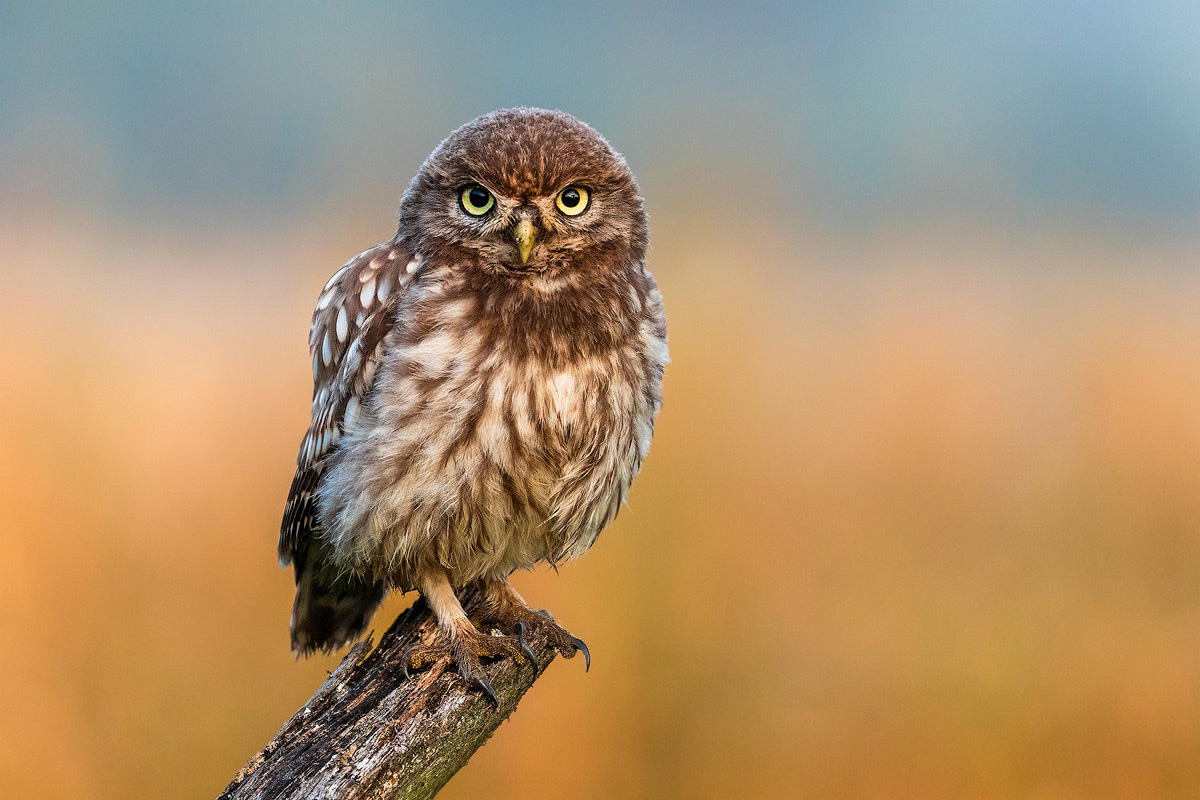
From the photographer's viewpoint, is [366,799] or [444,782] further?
[444,782]

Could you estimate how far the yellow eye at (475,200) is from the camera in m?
2.11

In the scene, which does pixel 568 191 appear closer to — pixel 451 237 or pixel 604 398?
pixel 451 237

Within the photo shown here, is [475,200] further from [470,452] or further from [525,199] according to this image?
[470,452]

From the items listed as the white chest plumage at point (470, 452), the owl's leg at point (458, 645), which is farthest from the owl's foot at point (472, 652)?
the white chest plumage at point (470, 452)

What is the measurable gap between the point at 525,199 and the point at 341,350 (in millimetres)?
583

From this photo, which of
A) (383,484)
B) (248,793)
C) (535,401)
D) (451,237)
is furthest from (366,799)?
(451,237)

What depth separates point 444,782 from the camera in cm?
197

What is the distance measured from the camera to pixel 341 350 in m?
2.30

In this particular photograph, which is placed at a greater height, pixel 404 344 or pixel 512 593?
pixel 404 344

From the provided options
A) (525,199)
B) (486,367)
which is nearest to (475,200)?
(525,199)

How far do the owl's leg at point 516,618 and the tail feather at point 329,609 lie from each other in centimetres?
30

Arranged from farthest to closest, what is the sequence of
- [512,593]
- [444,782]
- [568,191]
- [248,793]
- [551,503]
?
[512,593]
[551,503]
[568,191]
[444,782]
[248,793]

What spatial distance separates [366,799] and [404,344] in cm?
91

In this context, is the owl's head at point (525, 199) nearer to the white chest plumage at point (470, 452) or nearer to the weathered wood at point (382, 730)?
the white chest plumage at point (470, 452)
